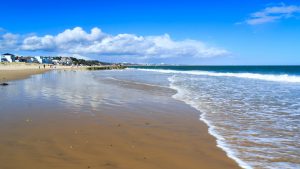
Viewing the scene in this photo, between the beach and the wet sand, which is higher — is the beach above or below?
below

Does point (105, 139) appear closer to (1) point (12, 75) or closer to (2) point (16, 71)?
(1) point (12, 75)

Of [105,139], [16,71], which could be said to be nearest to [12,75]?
[16,71]

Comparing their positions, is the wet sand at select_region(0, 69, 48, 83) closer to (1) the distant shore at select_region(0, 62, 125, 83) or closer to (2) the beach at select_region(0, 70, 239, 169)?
(1) the distant shore at select_region(0, 62, 125, 83)

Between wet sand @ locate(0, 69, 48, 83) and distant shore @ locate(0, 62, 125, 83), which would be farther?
distant shore @ locate(0, 62, 125, 83)

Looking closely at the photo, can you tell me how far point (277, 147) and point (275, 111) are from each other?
5.90m

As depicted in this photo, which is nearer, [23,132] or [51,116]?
[23,132]

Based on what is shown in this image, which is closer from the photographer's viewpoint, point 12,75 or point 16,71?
point 12,75

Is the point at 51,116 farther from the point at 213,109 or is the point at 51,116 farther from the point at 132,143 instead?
the point at 213,109

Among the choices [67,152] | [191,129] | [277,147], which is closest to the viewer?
[67,152]

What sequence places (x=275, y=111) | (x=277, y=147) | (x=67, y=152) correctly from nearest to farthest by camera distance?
(x=67, y=152) < (x=277, y=147) < (x=275, y=111)

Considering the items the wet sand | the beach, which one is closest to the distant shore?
the wet sand

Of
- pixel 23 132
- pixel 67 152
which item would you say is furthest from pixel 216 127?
pixel 23 132

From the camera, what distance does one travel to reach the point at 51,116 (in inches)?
438

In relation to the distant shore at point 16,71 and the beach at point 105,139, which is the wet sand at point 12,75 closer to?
the distant shore at point 16,71
